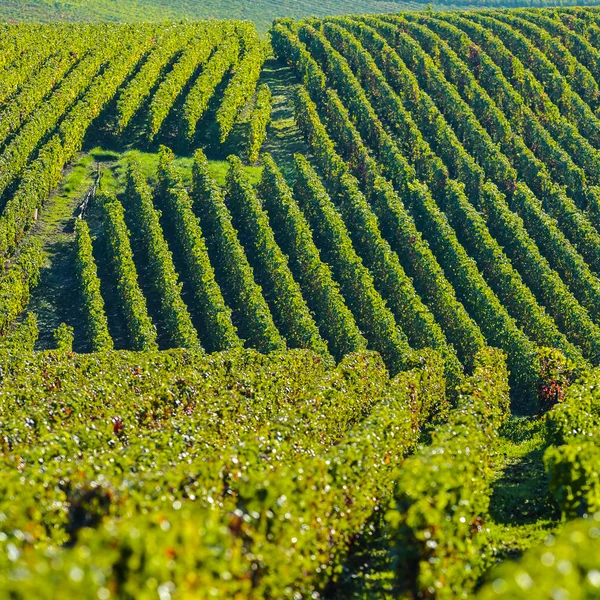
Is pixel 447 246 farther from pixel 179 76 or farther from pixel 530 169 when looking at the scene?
pixel 179 76

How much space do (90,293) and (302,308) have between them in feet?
42.7

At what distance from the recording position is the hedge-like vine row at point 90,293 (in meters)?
51.6

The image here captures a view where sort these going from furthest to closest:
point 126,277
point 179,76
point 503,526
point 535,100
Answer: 1. point 179,76
2. point 535,100
3. point 126,277
4. point 503,526

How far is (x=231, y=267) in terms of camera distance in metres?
57.0

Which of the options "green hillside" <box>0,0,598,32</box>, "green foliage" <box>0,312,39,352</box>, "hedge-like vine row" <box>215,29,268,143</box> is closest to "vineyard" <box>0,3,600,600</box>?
"green foliage" <box>0,312,39,352</box>

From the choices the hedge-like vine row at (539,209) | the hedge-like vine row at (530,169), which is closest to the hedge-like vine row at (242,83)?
the hedge-like vine row at (539,209)

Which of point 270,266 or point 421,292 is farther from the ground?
point 270,266

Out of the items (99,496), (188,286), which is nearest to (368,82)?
(188,286)

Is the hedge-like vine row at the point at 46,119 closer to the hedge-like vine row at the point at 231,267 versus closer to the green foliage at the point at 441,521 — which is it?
the hedge-like vine row at the point at 231,267

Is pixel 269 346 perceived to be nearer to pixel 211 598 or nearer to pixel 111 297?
pixel 111 297

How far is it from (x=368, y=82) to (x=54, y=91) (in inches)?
1061

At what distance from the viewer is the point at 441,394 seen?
4438cm

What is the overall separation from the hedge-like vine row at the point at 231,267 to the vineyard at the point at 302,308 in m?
0.21

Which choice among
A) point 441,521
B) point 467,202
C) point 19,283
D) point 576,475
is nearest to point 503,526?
point 576,475
